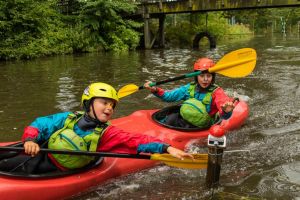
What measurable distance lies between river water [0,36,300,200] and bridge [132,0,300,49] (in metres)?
2.43

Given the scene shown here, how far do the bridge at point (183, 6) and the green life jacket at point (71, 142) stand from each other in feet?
43.6

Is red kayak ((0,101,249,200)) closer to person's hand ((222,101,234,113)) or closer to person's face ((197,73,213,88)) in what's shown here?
person's face ((197,73,213,88))

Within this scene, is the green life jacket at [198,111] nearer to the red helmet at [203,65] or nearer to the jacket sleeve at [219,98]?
the jacket sleeve at [219,98]

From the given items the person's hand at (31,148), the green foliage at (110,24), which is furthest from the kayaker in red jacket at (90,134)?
the green foliage at (110,24)

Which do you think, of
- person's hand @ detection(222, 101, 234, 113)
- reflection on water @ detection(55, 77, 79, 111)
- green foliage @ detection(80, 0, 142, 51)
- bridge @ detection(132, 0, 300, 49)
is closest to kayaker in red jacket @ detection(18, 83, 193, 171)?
person's hand @ detection(222, 101, 234, 113)

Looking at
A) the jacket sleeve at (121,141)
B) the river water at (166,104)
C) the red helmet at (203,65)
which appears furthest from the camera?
the red helmet at (203,65)

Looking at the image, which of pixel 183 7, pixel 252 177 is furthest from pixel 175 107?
pixel 183 7

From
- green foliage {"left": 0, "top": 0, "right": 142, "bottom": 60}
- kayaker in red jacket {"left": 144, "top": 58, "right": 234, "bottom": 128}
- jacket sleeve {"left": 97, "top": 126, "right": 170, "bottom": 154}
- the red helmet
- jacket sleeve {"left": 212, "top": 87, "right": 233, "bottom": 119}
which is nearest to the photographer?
jacket sleeve {"left": 97, "top": 126, "right": 170, "bottom": 154}

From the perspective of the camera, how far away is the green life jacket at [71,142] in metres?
3.33

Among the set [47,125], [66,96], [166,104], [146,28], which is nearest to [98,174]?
[47,125]

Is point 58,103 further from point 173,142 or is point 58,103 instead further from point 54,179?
point 54,179

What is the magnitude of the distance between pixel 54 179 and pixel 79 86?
594cm

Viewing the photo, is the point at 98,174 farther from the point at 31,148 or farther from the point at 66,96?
the point at 66,96

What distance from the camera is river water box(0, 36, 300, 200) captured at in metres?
3.73
